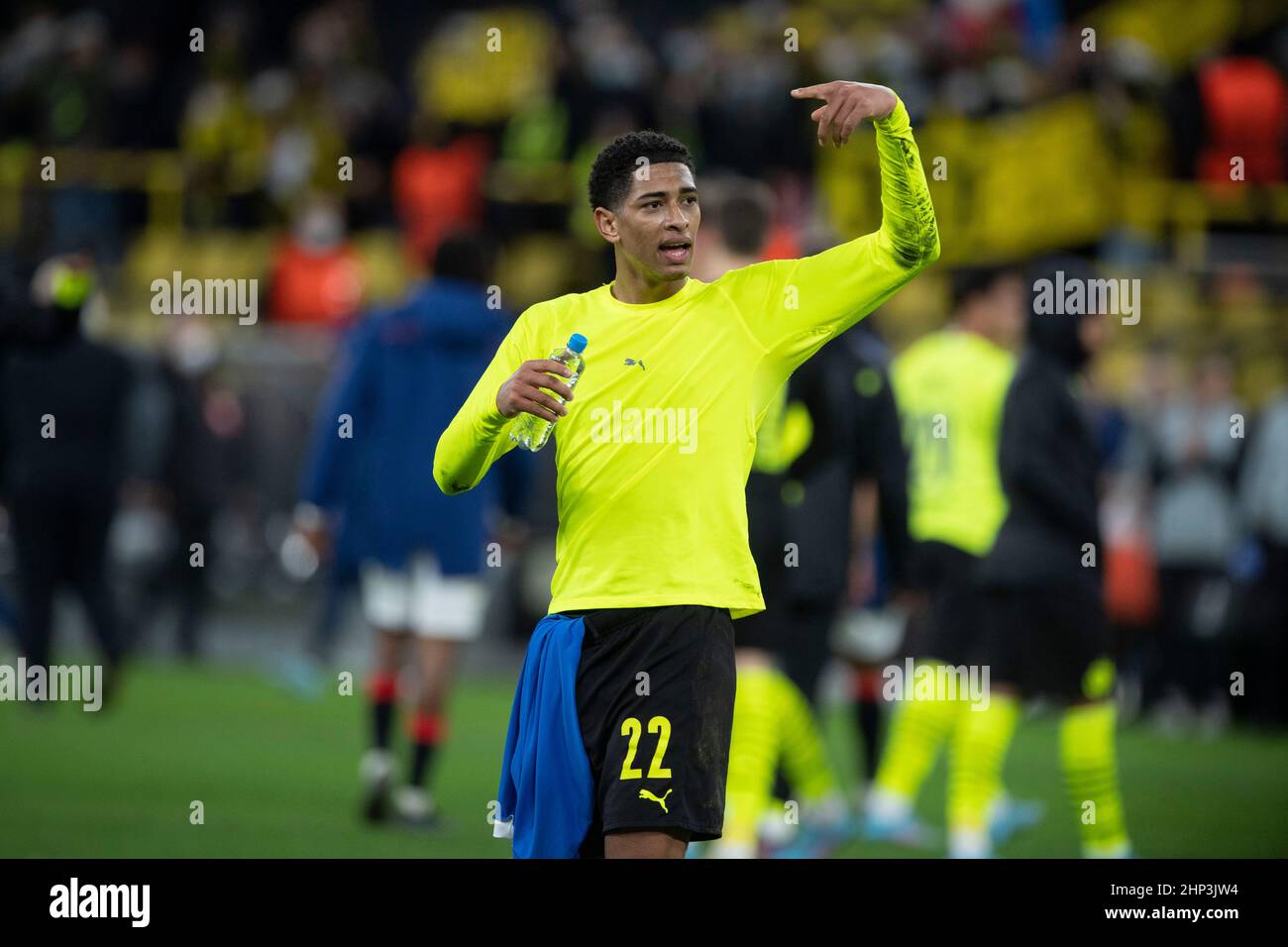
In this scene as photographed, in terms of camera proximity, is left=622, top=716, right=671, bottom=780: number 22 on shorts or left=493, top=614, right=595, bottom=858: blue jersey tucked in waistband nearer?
left=622, top=716, right=671, bottom=780: number 22 on shorts

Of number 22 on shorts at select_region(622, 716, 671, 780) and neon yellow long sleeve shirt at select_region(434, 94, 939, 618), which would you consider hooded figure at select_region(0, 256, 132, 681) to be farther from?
number 22 on shorts at select_region(622, 716, 671, 780)

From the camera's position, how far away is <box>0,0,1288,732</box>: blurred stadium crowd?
15.3 meters

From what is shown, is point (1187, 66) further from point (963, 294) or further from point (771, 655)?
point (771, 655)

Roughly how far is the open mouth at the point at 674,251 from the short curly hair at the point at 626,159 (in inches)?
7.8

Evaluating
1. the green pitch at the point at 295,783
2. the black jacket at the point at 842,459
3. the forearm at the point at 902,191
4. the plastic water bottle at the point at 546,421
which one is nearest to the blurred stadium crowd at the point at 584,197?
the green pitch at the point at 295,783

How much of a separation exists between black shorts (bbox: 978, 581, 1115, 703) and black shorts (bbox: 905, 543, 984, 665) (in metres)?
0.41

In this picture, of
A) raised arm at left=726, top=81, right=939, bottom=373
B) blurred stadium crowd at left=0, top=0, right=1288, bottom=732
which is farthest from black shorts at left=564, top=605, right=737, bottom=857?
blurred stadium crowd at left=0, top=0, right=1288, bottom=732

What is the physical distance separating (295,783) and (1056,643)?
166 inches

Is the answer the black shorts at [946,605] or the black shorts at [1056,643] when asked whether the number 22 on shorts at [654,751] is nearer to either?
the black shorts at [1056,643]

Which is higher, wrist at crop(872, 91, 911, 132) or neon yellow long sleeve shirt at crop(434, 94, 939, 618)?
wrist at crop(872, 91, 911, 132)

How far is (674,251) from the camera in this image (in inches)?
216

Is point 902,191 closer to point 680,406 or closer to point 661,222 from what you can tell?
point 661,222

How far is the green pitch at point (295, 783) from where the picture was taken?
8938 mm

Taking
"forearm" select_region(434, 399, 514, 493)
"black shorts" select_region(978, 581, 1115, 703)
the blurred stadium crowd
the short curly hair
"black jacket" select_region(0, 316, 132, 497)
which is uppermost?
the blurred stadium crowd
